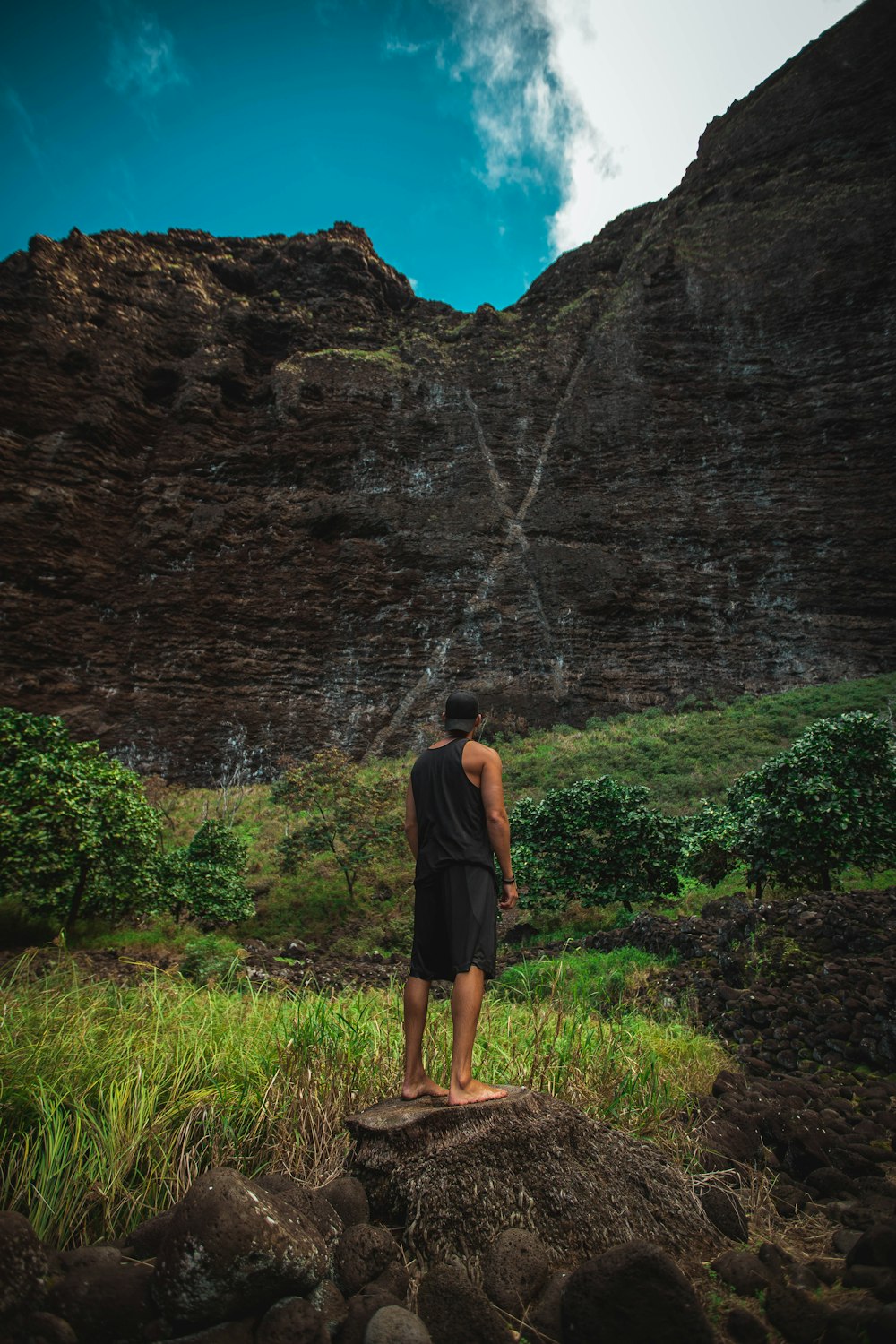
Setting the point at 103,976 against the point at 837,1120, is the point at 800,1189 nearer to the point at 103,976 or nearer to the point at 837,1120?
the point at 837,1120

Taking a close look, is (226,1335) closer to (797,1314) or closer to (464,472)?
(797,1314)

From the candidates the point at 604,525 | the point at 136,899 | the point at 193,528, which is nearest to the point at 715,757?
the point at 604,525

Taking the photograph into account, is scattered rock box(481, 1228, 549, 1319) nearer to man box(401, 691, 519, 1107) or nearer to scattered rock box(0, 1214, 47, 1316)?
man box(401, 691, 519, 1107)

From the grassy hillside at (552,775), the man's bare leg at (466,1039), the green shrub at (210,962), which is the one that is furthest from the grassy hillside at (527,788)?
the man's bare leg at (466,1039)

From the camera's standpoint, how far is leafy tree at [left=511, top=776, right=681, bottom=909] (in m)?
9.31

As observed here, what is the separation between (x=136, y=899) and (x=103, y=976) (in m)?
3.51

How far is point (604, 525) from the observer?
27406mm

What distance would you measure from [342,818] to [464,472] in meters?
20.0

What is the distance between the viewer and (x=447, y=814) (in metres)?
2.52

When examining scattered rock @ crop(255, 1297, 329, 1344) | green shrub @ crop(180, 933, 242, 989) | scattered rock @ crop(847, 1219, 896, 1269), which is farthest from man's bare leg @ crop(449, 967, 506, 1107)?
green shrub @ crop(180, 933, 242, 989)

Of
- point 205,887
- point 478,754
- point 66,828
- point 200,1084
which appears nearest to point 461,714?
point 478,754

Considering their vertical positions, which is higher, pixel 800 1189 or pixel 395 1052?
pixel 395 1052

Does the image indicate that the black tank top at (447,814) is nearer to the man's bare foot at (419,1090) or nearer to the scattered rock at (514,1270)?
the man's bare foot at (419,1090)

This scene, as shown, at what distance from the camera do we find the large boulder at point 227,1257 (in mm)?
1325
